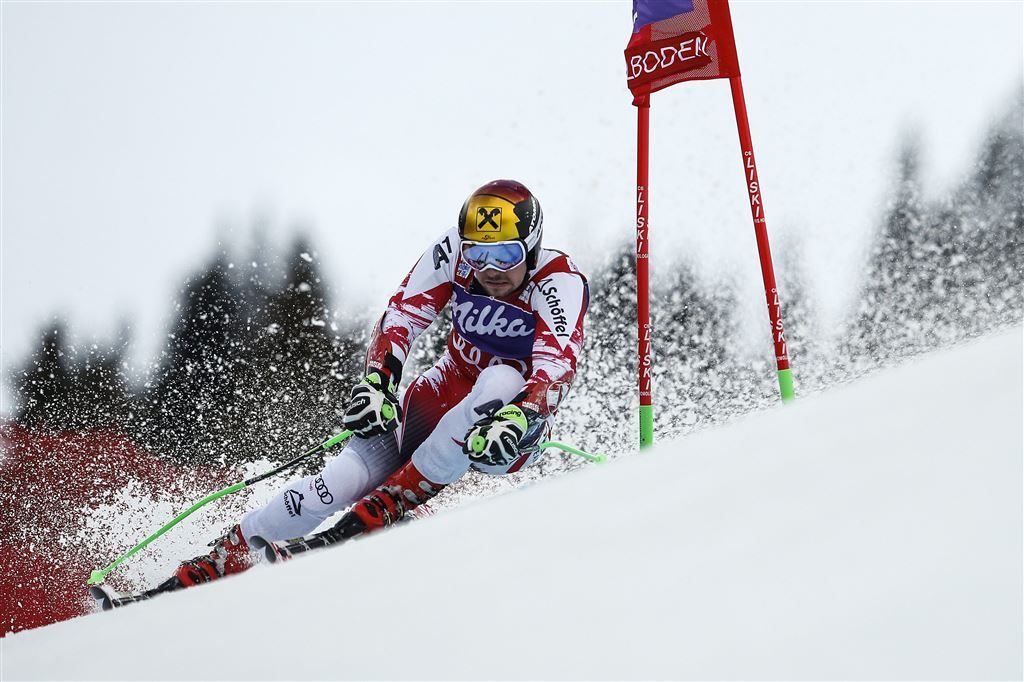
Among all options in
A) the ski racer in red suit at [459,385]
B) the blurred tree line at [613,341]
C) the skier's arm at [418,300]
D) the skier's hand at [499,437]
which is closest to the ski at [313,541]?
the ski racer in red suit at [459,385]

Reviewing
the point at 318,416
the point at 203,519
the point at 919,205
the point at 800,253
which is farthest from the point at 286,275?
the point at 919,205

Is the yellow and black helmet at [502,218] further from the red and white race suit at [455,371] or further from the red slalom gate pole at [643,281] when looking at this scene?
the red slalom gate pole at [643,281]

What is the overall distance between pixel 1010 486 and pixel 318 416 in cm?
917

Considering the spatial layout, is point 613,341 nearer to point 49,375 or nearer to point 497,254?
point 497,254

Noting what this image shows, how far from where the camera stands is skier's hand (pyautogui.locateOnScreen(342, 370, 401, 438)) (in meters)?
3.63

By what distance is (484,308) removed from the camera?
3963 millimetres

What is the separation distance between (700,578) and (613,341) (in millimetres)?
8431

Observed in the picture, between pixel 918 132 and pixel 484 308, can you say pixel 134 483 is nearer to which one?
pixel 484 308

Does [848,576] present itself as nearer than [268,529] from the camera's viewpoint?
Yes

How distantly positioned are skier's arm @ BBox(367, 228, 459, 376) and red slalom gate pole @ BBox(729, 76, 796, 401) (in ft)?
5.16

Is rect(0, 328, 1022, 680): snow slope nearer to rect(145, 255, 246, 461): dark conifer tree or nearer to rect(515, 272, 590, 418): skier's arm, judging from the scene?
rect(515, 272, 590, 418): skier's arm

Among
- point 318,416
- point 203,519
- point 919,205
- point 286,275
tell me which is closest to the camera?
point 203,519

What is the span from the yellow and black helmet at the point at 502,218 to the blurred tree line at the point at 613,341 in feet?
12.8

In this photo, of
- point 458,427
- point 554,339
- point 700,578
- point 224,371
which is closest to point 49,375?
point 224,371
